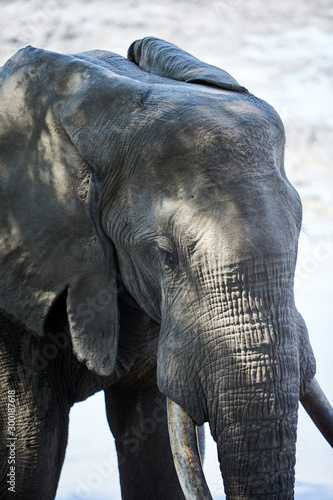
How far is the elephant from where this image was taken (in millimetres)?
2355

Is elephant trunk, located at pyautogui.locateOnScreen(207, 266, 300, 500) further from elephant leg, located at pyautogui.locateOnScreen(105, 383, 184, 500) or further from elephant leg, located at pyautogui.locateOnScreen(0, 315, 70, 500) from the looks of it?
elephant leg, located at pyautogui.locateOnScreen(105, 383, 184, 500)

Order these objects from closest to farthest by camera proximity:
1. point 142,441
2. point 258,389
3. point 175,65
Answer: point 258,389
point 175,65
point 142,441

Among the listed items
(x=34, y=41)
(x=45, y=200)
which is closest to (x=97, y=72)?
(x=45, y=200)

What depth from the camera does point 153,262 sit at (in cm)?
262

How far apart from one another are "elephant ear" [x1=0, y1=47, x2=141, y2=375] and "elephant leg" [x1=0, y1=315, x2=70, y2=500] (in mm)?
167

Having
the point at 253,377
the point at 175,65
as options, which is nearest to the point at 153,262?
the point at 253,377

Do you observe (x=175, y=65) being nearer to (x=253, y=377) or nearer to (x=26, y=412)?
(x=253, y=377)

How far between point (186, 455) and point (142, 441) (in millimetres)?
1022

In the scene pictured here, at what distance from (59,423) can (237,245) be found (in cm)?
107

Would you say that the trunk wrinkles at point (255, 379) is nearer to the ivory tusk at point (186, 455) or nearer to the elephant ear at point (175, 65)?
the ivory tusk at point (186, 455)

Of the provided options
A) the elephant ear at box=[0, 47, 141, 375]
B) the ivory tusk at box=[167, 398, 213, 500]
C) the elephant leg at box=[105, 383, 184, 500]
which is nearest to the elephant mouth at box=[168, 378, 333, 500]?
the ivory tusk at box=[167, 398, 213, 500]

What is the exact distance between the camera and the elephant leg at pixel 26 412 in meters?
2.97

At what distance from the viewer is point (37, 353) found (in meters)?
2.98

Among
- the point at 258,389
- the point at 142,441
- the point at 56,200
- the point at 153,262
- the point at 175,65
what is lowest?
the point at 142,441
